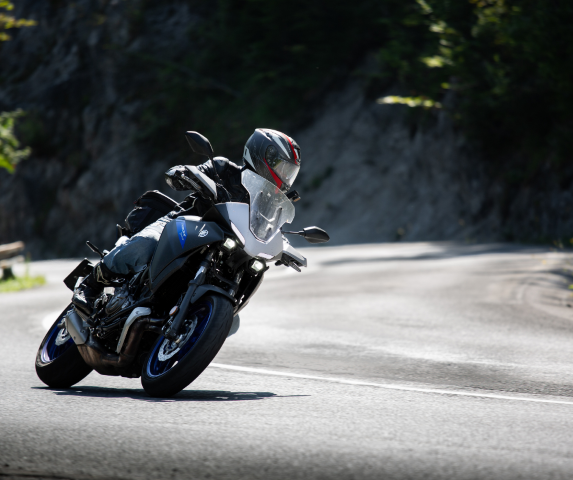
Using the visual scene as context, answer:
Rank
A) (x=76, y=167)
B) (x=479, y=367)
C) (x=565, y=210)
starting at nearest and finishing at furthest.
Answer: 1. (x=479, y=367)
2. (x=565, y=210)
3. (x=76, y=167)

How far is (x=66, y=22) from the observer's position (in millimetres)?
46688

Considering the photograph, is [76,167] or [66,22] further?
[66,22]

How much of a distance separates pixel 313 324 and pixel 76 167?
34.5 m

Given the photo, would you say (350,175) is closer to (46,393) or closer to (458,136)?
(458,136)

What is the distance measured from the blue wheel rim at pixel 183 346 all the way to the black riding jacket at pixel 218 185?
80 cm

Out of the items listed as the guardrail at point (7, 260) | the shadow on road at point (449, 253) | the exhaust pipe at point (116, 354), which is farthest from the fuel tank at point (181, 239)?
the shadow on road at point (449, 253)

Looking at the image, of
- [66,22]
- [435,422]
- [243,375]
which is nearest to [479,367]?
[243,375]

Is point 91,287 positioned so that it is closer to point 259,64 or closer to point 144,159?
point 259,64

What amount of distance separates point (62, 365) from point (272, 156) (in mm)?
2204

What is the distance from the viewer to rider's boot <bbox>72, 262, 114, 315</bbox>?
5.88 metres

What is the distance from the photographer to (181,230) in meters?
5.39

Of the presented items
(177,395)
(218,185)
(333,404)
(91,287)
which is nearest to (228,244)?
(218,185)

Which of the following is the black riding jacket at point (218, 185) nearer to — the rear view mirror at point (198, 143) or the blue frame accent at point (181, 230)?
the blue frame accent at point (181, 230)

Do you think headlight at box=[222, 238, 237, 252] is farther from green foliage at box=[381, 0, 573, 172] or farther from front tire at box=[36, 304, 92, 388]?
green foliage at box=[381, 0, 573, 172]
